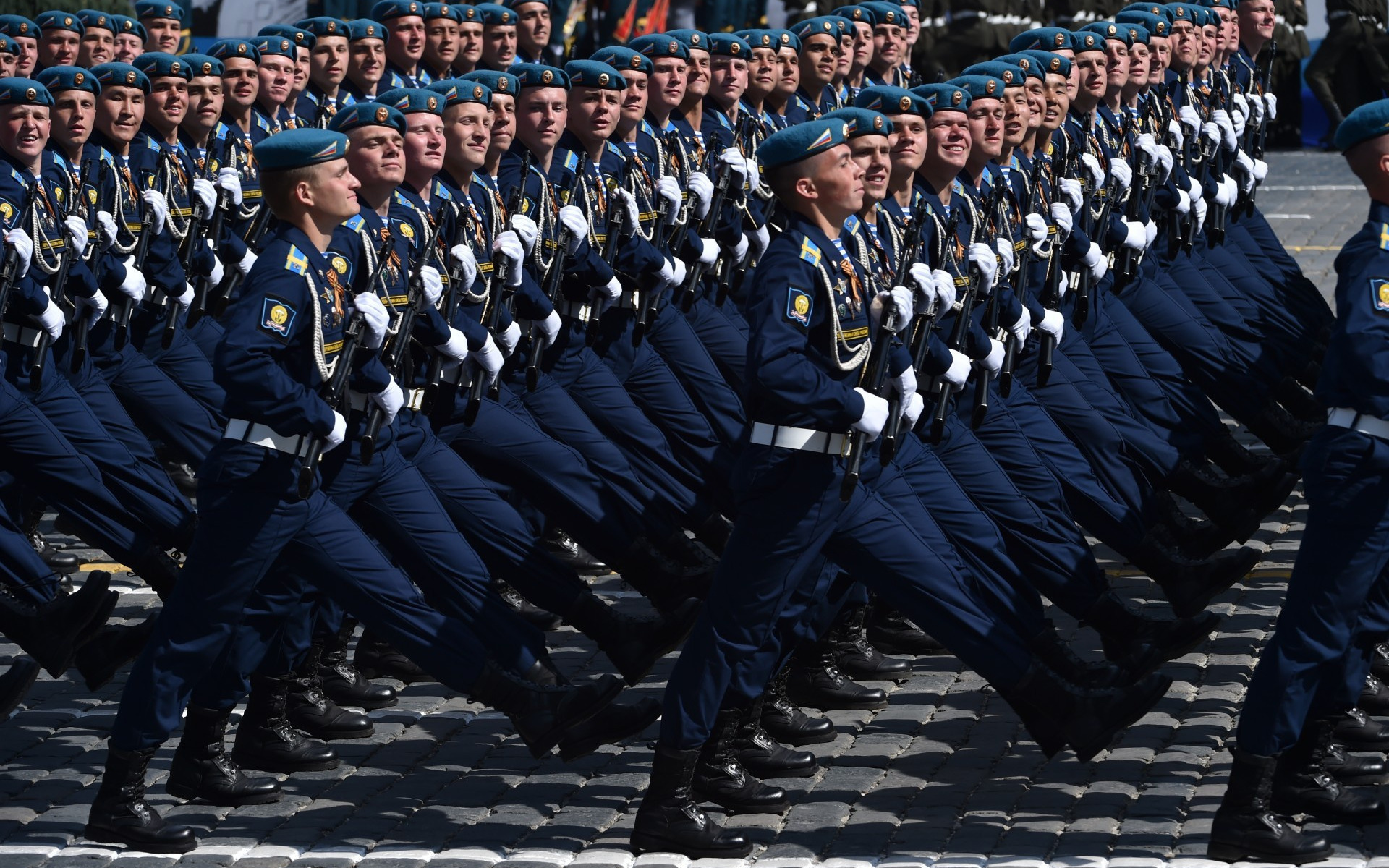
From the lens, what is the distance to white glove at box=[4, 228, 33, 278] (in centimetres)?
835

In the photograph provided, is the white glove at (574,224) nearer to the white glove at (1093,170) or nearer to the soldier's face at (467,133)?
the soldier's face at (467,133)

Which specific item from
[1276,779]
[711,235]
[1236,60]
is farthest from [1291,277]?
[1276,779]

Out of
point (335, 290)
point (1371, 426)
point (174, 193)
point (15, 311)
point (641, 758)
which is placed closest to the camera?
point (1371, 426)

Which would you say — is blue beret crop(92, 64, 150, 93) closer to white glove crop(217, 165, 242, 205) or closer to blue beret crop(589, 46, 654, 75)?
white glove crop(217, 165, 242, 205)

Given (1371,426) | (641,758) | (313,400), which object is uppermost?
(1371,426)

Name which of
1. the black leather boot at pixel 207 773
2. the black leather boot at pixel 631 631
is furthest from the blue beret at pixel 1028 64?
the black leather boot at pixel 207 773

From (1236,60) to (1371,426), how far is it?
6211mm

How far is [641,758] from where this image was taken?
747cm

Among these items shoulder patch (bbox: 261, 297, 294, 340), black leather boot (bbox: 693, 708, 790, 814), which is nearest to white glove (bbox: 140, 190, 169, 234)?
shoulder patch (bbox: 261, 297, 294, 340)

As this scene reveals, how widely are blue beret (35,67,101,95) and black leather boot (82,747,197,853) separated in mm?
3433

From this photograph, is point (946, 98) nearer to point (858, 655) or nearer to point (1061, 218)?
point (1061, 218)

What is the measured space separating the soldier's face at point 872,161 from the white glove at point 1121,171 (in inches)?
109

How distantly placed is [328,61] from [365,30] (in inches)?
9.0

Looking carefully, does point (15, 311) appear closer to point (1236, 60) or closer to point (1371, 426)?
point (1371, 426)
